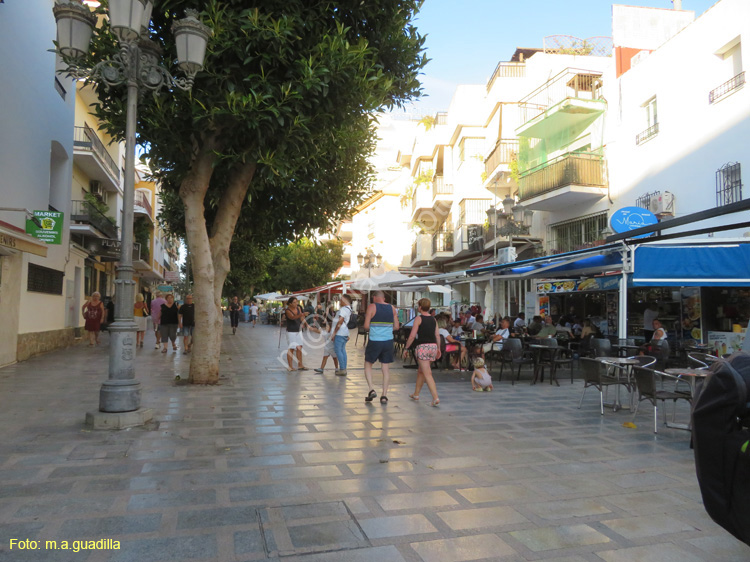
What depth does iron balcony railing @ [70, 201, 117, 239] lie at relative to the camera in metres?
19.4

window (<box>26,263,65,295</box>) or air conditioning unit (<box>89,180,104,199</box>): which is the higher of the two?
air conditioning unit (<box>89,180,104,199</box>)

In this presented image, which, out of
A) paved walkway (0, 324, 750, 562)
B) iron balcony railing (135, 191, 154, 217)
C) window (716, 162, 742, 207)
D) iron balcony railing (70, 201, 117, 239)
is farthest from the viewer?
iron balcony railing (135, 191, 154, 217)

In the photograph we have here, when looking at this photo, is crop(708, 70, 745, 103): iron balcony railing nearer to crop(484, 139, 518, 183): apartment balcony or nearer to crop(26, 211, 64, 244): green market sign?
crop(484, 139, 518, 183): apartment balcony

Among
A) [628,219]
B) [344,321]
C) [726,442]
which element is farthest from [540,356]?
[726,442]

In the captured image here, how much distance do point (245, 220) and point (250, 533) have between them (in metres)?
10.1

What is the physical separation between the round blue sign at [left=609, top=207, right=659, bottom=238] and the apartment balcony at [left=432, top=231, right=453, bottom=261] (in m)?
15.5

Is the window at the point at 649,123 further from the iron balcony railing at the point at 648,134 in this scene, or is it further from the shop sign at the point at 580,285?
the shop sign at the point at 580,285

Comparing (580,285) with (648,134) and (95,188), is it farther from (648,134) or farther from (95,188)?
(95,188)

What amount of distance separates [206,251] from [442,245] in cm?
1935

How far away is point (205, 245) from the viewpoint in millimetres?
9602

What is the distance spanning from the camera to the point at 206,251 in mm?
9656

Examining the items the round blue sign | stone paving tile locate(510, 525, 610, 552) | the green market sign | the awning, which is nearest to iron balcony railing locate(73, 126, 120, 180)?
the green market sign

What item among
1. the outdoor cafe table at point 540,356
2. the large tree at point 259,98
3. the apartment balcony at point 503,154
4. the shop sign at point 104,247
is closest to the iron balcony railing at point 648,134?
the apartment balcony at point 503,154

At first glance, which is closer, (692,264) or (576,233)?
(692,264)
